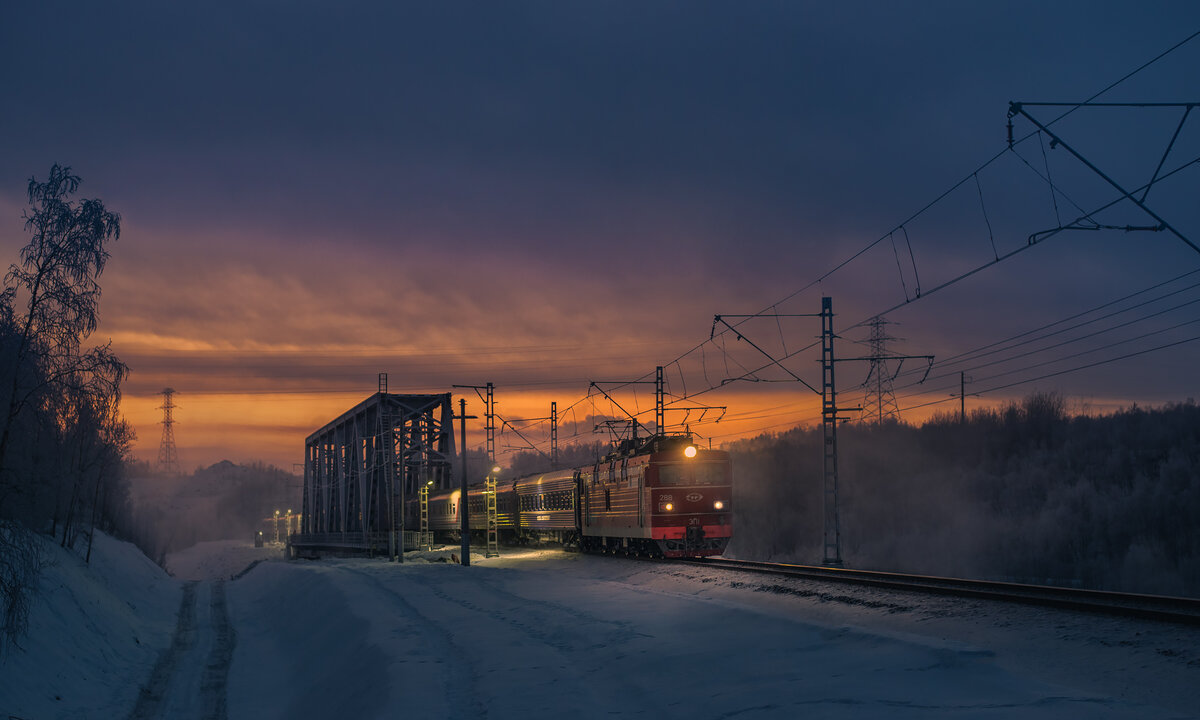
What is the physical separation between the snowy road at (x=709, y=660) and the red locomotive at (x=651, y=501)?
6161 millimetres

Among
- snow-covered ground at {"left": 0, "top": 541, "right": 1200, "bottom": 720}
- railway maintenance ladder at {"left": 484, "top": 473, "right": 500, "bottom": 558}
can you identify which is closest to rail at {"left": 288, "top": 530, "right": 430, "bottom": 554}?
railway maintenance ladder at {"left": 484, "top": 473, "right": 500, "bottom": 558}

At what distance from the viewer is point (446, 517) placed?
202ft

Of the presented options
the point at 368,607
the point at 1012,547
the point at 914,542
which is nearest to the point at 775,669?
the point at 368,607

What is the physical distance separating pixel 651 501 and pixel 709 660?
1738cm

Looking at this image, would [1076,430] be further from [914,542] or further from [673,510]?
[673,510]

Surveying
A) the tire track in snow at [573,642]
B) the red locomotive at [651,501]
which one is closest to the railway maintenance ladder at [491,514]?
the red locomotive at [651,501]

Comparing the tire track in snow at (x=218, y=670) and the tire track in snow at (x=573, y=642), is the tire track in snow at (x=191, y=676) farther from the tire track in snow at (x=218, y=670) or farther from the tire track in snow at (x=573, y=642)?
the tire track in snow at (x=573, y=642)

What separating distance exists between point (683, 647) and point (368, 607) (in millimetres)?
12637

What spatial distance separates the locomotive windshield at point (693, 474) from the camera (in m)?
30.8

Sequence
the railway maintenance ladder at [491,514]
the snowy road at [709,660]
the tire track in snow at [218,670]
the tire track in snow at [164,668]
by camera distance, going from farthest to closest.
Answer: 1. the railway maintenance ladder at [491,514]
2. the tire track in snow at [218,670]
3. the tire track in snow at [164,668]
4. the snowy road at [709,660]

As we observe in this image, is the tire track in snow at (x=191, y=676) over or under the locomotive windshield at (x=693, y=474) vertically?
under

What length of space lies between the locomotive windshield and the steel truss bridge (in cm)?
3042

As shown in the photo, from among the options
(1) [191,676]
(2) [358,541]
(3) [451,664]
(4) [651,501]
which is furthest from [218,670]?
(2) [358,541]

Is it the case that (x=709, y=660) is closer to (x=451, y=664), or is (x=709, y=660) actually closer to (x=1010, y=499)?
(x=451, y=664)
